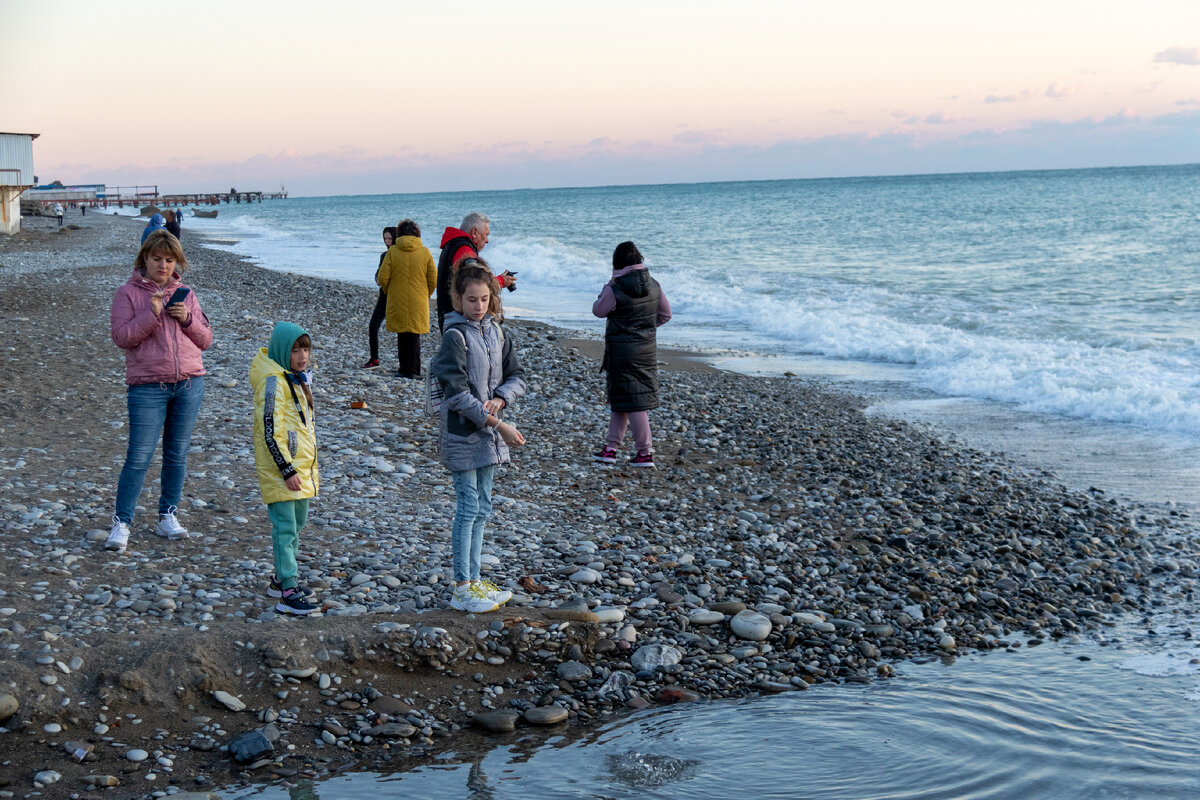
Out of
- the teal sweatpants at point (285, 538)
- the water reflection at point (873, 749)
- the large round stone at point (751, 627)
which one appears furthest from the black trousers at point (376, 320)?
the water reflection at point (873, 749)

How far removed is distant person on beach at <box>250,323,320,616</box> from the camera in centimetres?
533

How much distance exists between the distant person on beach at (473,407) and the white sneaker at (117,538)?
2.17 meters

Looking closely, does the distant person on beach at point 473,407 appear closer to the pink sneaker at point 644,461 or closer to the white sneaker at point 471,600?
the white sneaker at point 471,600

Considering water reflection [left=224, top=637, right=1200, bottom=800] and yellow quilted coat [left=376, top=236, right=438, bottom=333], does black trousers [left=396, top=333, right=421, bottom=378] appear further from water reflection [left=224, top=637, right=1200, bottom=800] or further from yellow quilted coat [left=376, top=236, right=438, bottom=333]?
water reflection [left=224, top=637, right=1200, bottom=800]

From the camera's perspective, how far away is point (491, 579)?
6172mm

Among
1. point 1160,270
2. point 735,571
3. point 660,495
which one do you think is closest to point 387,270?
point 660,495

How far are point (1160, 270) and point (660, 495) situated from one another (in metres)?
27.2

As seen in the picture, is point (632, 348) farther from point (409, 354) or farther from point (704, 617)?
point (409, 354)

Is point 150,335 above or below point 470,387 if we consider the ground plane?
above

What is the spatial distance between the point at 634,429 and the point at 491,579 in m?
3.40

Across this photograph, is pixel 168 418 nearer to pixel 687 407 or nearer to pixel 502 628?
pixel 502 628

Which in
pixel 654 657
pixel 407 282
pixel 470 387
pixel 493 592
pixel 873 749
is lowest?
pixel 873 749

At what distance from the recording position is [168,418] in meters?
6.34

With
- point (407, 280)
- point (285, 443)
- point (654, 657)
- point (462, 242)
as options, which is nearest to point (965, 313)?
point (407, 280)
